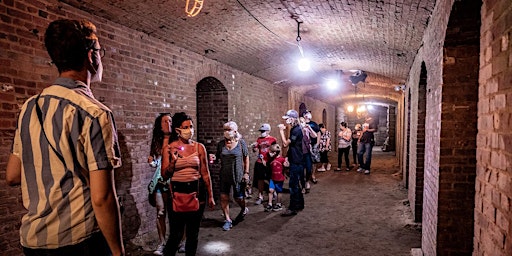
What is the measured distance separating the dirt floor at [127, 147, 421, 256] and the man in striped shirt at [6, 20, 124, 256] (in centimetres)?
328

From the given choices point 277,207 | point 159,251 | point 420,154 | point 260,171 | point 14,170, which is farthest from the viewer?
point 260,171

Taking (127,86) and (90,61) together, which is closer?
(90,61)

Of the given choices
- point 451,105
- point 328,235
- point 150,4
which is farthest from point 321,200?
point 150,4

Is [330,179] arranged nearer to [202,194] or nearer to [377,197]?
[377,197]

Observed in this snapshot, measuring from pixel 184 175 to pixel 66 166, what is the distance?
81.5 inches

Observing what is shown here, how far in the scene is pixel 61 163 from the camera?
1.57 meters

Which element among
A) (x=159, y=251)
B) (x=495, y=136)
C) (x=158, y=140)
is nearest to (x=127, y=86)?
(x=158, y=140)

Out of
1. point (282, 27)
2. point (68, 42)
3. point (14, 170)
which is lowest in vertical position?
point (14, 170)

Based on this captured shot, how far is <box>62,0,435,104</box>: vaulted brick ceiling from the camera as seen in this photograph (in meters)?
4.30

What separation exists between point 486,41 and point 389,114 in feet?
82.1

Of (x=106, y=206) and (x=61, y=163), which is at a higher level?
(x=61, y=163)

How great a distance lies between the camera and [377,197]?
8039mm

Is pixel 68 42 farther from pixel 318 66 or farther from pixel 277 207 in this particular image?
pixel 318 66

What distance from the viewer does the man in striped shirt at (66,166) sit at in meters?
1.55
